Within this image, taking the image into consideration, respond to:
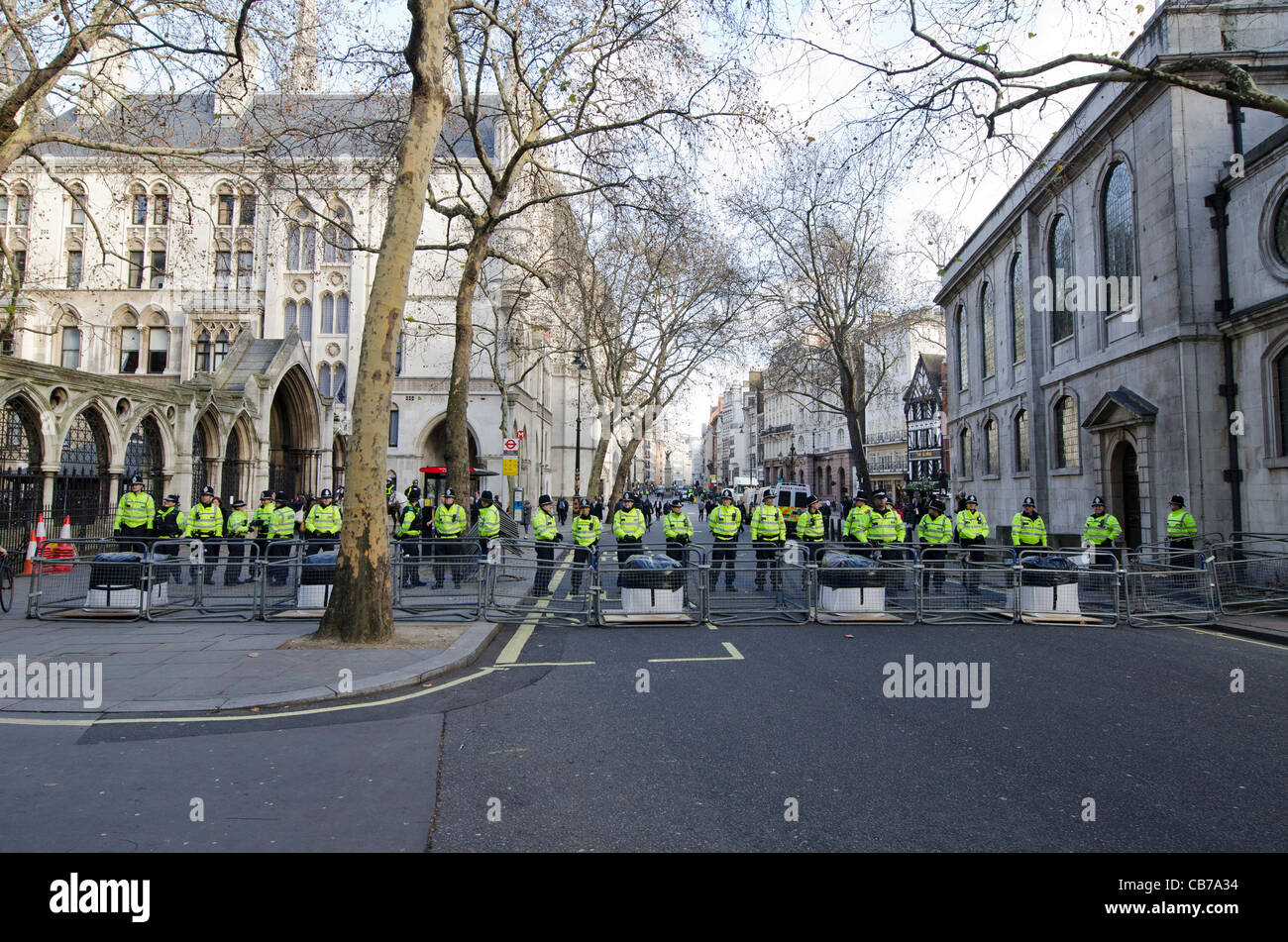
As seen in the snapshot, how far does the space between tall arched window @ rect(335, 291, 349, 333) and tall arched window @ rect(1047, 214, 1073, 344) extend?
37.0 meters

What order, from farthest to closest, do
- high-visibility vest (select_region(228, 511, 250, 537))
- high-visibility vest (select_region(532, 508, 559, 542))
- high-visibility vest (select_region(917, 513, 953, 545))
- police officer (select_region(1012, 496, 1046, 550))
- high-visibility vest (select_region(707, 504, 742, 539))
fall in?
high-visibility vest (select_region(917, 513, 953, 545)), high-visibility vest (select_region(228, 511, 250, 537)), police officer (select_region(1012, 496, 1046, 550)), high-visibility vest (select_region(707, 504, 742, 539)), high-visibility vest (select_region(532, 508, 559, 542))

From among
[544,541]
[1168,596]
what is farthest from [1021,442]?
[544,541]

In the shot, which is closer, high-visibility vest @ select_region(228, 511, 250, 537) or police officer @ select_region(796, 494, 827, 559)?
high-visibility vest @ select_region(228, 511, 250, 537)

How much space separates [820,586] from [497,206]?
405 inches

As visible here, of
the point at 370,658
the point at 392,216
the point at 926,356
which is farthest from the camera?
the point at 926,356

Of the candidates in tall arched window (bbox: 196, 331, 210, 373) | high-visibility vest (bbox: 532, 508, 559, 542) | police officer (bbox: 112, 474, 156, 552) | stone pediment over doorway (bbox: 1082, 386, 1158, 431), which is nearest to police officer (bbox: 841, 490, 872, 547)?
high-visibility vest (bbox: 532, 508, 559, 542)

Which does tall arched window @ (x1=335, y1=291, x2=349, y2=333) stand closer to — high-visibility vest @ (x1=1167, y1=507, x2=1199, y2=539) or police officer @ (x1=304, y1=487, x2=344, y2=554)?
police officer @ (x1=304, y1=487, x2=344, y2=554)

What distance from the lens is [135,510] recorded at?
524 inches

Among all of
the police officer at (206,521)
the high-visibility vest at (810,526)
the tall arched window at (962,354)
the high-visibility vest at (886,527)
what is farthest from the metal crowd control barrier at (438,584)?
the tall arched window at (962,354)

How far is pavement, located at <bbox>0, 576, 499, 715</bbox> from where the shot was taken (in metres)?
6.25

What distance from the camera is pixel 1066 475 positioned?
936 inches

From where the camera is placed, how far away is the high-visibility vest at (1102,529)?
48.9ft

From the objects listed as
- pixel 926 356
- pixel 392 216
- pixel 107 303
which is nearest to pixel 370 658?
pixel 392 216

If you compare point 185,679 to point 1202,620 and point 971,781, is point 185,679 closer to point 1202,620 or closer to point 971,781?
point 971,781
